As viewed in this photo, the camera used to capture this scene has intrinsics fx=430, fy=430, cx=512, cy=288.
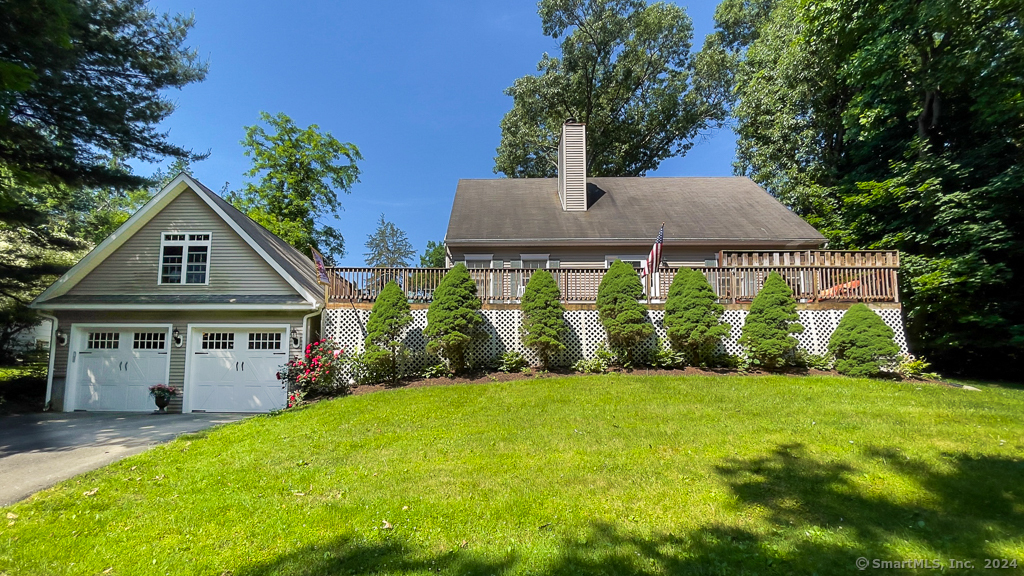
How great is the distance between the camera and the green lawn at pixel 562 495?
3.05 m

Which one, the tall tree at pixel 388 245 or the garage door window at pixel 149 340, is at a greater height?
the tall tree at pixel 388 245

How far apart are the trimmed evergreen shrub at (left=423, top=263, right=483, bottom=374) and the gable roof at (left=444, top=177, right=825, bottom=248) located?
13.5 feet

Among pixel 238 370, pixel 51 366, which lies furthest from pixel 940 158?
pixel 51 366

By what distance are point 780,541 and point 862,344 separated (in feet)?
25.2

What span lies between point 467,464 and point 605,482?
152cm

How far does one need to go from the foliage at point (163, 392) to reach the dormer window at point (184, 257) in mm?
2488

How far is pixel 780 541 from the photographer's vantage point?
3.11 metres

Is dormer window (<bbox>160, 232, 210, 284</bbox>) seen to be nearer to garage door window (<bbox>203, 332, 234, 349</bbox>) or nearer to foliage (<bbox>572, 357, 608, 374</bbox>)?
garage door window (<bbox>203, 332, 234, 349</bbox>)

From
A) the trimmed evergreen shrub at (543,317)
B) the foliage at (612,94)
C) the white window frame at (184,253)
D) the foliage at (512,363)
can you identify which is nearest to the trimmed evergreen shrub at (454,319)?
the foliage at (512,363)

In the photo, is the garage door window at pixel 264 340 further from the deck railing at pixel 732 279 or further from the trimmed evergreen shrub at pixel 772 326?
the trimmed evergreen shrub at pixel 772 326

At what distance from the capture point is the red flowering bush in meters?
9.11

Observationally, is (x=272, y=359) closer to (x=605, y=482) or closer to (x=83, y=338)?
(x=83, y=338)

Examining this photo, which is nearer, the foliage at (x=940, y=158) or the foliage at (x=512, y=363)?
the foliage at (x=512, y=363)

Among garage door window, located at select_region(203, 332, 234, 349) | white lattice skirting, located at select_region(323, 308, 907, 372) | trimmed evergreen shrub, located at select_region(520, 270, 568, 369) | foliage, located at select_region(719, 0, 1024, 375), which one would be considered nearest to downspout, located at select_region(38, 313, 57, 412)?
garage door window, located at select_region(203, 332, 234, 349)
